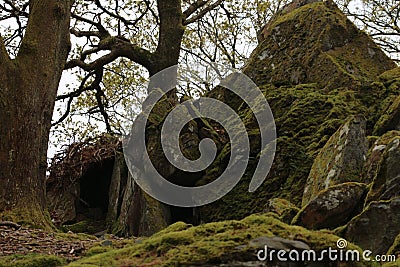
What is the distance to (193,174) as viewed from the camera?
28.3 ft

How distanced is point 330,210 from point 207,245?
7.00 ft

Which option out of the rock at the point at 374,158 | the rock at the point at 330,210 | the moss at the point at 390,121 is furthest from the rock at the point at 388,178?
the moss at the point at 390,121

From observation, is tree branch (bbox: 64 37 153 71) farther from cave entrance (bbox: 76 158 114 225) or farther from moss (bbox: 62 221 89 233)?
moss (bbox: 62 221 89 233)

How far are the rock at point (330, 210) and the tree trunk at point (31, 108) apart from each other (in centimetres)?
389

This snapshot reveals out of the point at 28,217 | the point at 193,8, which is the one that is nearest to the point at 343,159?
the point at 28,217

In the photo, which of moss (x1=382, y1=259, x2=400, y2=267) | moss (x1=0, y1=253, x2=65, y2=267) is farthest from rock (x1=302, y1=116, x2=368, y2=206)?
moss (x1=0, y1=253, x2=65, y2=267)

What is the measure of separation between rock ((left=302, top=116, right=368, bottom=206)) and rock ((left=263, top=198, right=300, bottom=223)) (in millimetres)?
270

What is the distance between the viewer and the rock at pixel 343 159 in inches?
225

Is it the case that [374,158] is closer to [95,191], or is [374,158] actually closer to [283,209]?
[283,209]

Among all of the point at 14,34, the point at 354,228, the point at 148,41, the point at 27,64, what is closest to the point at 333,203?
the point at 354,228

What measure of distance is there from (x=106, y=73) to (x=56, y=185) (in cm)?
558

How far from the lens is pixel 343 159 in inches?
228

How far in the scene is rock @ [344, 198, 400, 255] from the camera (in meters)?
4.00

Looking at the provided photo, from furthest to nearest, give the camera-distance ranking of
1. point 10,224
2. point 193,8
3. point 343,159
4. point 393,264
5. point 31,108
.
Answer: point 193,8, point 31,108, point 10,224, point 343,159, point 393,264
